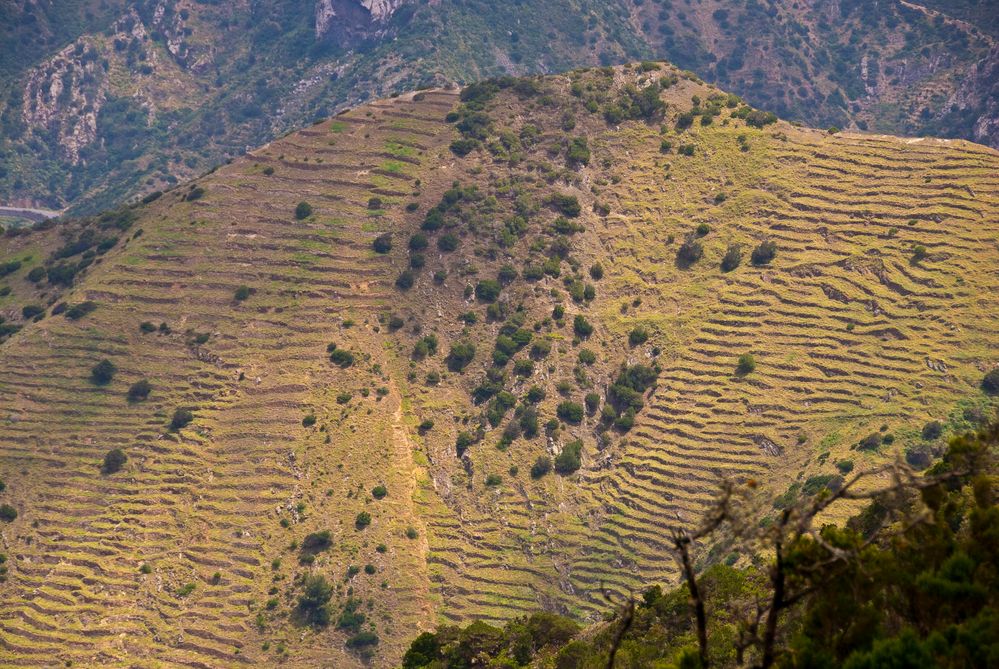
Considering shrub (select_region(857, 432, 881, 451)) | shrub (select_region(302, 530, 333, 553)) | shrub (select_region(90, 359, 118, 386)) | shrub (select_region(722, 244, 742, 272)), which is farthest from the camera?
shrub (select_region(722, 244, 742, 272))

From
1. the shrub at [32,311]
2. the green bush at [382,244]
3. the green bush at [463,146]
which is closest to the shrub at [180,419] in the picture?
the shrub at [32,311]

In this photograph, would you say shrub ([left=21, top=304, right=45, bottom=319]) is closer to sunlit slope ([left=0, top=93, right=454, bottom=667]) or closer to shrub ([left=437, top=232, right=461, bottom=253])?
sunlit slope ([left=0, top=93, right=454, bottom=667])

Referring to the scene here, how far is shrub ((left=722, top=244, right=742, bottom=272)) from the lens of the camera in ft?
493

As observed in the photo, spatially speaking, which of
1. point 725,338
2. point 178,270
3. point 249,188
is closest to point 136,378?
point 178,270

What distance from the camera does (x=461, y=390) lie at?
142 m

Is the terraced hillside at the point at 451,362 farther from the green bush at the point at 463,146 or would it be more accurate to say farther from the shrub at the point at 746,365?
the shrub at the point at 746,365

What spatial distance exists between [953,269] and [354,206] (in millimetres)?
79421

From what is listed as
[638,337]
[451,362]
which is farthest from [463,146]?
[638,337]

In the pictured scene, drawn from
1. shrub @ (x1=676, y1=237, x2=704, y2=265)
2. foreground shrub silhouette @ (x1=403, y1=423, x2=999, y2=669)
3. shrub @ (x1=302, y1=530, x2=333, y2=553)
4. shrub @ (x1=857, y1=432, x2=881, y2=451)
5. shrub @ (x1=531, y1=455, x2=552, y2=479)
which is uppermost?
foreground shrub silhouette @ (x1=403, y1=423, x2=999, y2=669)

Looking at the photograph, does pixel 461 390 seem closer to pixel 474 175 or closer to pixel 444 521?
pixel 444 521

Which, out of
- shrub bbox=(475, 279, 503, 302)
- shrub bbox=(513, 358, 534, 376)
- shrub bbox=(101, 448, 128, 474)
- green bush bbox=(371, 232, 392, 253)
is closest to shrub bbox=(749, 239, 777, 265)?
shrub bbox=(513, 358, 534, 376)

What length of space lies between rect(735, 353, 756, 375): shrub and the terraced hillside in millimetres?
676

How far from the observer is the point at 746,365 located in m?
135

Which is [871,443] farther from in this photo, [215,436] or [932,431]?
[215,436]
